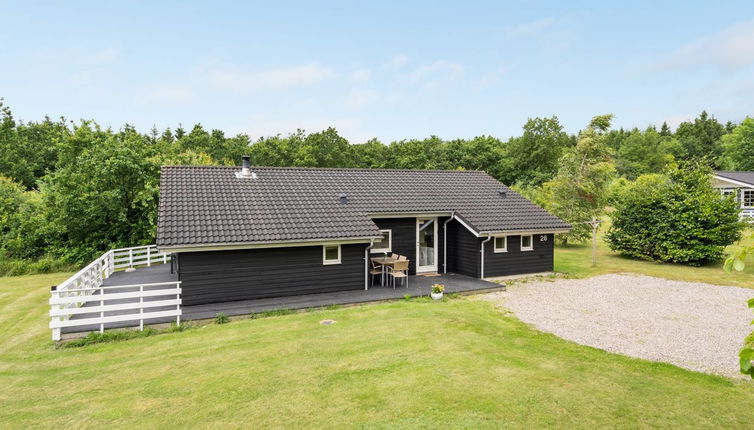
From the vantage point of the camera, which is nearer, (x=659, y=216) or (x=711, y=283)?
(x=711, y=283)

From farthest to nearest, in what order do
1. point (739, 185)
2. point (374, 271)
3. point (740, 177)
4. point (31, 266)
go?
point (740, 177), point (739, 185), point (31, 266), point (374, 271)

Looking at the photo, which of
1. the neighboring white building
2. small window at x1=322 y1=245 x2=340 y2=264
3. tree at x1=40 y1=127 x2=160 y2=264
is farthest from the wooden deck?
the neighboring white building

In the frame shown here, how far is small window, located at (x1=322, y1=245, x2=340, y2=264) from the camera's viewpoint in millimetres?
12711

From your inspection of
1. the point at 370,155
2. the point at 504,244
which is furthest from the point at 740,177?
the point at 370,155

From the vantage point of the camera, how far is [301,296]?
40.0ft

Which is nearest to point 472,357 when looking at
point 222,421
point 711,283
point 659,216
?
point 222,421

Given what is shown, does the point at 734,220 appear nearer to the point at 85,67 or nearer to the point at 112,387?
the point at 112,387

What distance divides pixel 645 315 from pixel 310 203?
34.7 ft

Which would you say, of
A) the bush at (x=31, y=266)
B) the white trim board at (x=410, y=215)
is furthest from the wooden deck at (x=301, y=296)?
the bush at (x=31, y=266)

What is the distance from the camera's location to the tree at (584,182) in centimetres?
2469

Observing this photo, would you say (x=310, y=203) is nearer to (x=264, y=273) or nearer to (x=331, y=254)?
(x=331, y=254)

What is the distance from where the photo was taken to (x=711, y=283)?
1470cm

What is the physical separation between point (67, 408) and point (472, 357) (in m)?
6.29

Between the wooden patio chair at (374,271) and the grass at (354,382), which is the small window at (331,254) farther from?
the grass at (354,382)
